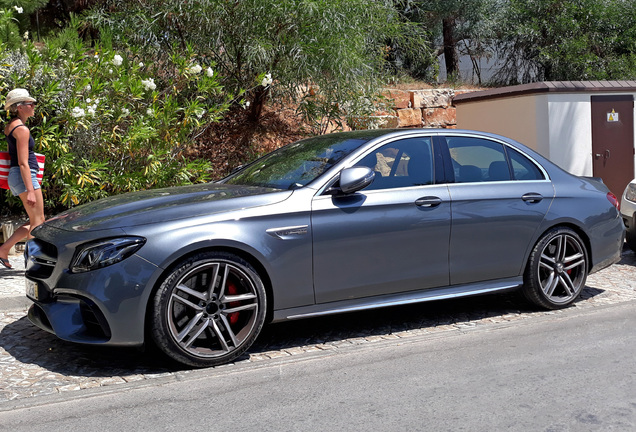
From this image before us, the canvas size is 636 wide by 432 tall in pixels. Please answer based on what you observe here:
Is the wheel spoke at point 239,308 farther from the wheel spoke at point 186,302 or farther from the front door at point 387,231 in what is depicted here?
the front door at point 387,231

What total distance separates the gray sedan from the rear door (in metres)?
0.01

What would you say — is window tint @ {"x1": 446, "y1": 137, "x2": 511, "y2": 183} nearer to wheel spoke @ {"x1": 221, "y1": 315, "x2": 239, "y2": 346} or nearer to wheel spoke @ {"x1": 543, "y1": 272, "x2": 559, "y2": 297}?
wheel spoke @ {"x1": 543, "y1": 272, "x2": 559, "y2": 297}

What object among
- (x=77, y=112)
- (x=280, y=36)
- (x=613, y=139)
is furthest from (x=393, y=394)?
(x=613, y=139)

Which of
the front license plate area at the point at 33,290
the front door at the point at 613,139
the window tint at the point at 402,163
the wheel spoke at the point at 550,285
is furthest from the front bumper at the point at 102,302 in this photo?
the front door at the point at 613,139

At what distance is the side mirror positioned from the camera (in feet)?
17.5

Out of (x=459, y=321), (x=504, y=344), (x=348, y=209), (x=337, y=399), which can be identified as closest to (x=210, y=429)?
(x=337, y=399)

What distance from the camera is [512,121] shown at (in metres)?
12.0

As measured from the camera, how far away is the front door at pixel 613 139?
11.5 meters

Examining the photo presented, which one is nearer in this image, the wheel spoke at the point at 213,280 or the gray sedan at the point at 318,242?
the gray sedan at the point at 318,242

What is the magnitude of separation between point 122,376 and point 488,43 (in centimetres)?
2001

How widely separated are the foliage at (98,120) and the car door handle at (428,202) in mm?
4638

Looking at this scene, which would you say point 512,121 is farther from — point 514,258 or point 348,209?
point 348,209

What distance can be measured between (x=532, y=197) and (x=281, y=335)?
7.91ft

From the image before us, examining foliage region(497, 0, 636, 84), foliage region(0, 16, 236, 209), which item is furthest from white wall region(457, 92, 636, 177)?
foliage region(497, 0, 636, 84)
